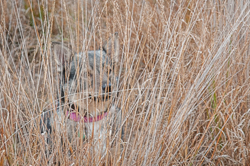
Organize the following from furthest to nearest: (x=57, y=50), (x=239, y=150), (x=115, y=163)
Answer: (x=57, y=50) → (x=239, y=150) → (x=115, y=163)

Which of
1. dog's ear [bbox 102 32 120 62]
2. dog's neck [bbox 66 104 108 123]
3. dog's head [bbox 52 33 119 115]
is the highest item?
dog's ear [bbox 102 32 120 62]

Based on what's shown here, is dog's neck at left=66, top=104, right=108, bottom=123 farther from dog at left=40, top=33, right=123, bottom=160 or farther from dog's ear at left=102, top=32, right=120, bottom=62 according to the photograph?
dog's ear at left=102, top=32, right=120, bottom=62

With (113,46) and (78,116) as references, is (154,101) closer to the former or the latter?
(113,46)

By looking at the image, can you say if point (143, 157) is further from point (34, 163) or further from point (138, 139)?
point (34, 163)

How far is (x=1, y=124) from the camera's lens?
1944 mm

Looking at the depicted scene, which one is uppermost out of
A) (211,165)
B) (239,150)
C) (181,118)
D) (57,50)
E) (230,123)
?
(57,50)

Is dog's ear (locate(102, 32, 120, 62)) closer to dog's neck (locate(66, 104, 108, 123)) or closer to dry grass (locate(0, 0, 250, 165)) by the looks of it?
dry grass (locate(0, 0, 250, 165))

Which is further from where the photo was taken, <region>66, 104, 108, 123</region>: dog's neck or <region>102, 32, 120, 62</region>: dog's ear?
<region>66, 104, 108, 123</region>: dog's neck

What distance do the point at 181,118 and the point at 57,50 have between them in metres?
1.14

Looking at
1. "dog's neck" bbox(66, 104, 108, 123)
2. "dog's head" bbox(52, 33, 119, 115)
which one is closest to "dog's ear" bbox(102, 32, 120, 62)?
"dog's head" bbox(52, 33, 119, 115)

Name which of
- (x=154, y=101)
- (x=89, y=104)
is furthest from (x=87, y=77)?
(x=154, y=101)

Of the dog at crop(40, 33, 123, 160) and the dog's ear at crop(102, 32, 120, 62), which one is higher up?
the dog's ear at crop(102, 32, 120, 62)

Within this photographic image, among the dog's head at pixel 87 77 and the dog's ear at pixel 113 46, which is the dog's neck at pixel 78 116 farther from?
the dog's ear at pixel 113 46

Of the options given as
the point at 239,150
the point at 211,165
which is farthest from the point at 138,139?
the point at 239,150
